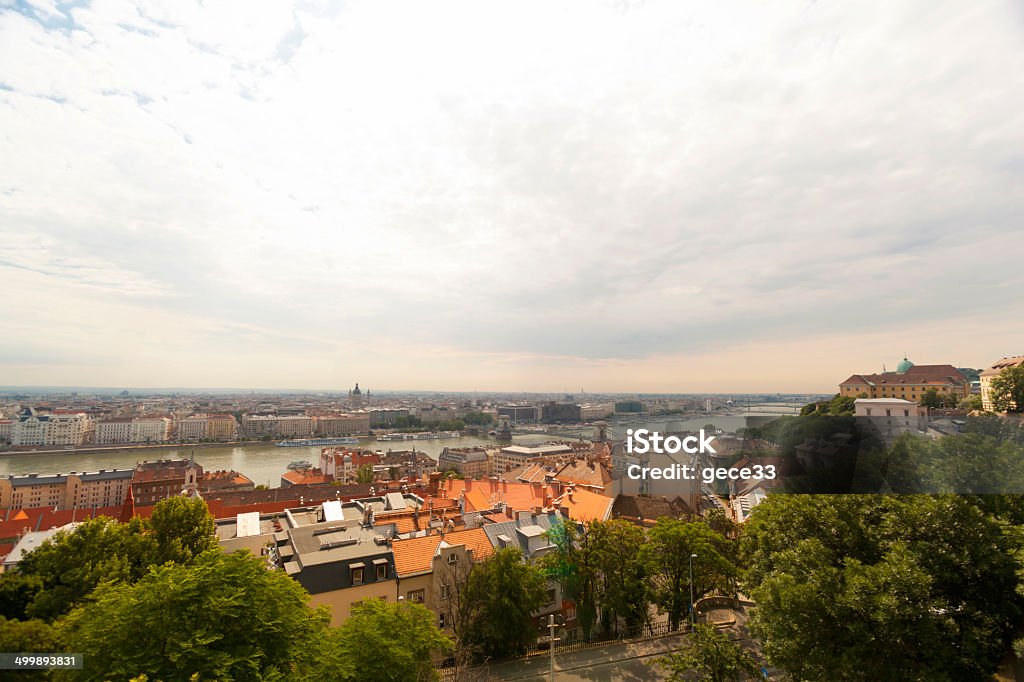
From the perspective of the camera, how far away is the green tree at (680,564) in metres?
Answer: 11.4

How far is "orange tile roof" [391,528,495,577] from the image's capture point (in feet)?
38.1

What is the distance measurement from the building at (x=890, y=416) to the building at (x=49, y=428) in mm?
72507

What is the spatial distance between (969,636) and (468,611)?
8451 millimetres

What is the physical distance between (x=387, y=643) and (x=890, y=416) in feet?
23.7

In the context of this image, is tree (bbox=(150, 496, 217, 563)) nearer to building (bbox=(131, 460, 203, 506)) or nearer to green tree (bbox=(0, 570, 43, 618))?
green tree (bbox=(0, 570, 43, 618))

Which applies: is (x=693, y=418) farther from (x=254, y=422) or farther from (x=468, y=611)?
(x=254, y=422)

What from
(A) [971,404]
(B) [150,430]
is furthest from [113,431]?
(A) [971,404]

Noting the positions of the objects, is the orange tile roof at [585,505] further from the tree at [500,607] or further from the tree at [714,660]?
the tree at [714,660]

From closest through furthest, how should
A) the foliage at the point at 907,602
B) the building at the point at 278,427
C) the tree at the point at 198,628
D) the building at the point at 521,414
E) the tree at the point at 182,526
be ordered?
the foliage at the point at 907,602
the tree at the point at 198,628
the tree at the point at 182,526
the building at the point at 278,427
the building at the point at 521,414

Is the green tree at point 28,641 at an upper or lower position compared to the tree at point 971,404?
lower

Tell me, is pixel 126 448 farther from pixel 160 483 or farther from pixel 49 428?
pixel 160 483

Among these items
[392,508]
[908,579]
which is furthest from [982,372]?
[392,508]

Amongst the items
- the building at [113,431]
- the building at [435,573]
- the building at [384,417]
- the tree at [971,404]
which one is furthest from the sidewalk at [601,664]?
the building at [384,417]

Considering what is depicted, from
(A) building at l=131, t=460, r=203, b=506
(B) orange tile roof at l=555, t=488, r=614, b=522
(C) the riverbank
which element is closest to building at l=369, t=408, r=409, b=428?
(C) the riverbank
